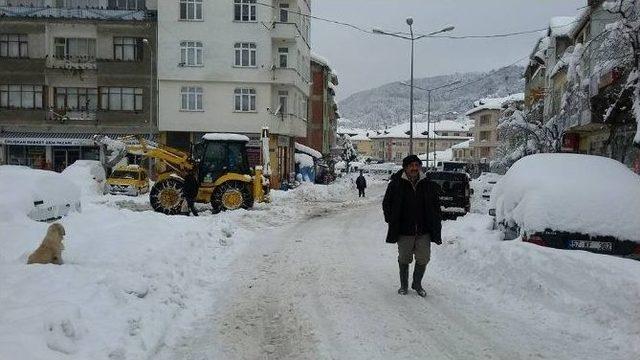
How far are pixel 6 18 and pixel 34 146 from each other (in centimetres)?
842

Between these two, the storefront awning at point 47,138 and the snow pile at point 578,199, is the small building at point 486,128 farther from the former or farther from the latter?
the snow pile at point 578,199

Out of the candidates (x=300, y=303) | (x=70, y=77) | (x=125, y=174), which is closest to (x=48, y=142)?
(x=70, y=77)

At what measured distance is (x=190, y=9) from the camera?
3491cm

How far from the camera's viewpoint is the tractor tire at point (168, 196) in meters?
18.8

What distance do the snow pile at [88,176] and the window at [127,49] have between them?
9561 mm

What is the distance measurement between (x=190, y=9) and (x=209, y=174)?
62.2ft

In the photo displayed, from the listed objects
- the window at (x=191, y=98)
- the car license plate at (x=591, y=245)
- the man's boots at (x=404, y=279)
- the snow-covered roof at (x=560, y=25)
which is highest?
the snow-covered roof at (x=560, y=25)

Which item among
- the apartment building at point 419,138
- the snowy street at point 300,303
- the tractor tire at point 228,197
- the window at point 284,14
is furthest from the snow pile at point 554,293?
the apartment building at point 419,138

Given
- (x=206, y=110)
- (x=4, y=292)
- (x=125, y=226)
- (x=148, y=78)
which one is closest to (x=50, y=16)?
(x=148, y=78)

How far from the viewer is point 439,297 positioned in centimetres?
744

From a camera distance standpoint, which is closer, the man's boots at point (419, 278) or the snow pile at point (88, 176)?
the man's boots at point (419, 278)

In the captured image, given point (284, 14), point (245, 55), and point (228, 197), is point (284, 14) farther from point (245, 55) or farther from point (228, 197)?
point (228, 197)

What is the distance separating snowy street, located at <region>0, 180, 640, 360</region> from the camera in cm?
517

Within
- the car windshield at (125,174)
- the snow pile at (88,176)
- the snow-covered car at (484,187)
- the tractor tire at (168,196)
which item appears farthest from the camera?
the car windshield at (125,174)
